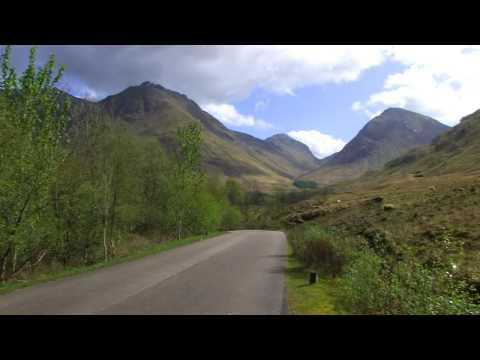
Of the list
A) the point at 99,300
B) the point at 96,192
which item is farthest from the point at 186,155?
the point at 99,300

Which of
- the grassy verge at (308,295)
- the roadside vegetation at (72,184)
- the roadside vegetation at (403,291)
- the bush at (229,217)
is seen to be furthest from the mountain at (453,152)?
the roadside vegetation at (403,291)

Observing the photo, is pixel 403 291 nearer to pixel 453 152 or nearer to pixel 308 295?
pixel 308 295

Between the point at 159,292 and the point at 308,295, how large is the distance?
218 inches

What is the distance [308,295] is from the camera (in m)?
14.5

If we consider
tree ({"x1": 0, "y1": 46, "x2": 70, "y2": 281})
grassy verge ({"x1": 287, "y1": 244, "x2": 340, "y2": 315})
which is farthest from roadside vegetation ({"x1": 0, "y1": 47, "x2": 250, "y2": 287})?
grassy verge ({"x1": 287, "y1": 244, "x2": 340, "y2": 315})

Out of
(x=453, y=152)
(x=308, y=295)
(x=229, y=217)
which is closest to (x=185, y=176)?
(x=308, y=295)

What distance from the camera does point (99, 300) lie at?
460 inches

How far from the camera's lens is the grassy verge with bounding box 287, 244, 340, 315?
11.9m

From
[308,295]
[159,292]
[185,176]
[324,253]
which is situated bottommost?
[308,295]

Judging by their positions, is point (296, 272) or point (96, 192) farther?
point (96, 192)

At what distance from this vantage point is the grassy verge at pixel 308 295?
1192 centimetres

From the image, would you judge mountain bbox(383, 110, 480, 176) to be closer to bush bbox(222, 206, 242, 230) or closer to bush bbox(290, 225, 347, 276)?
bush bbox(222, 206, 242, 230)
